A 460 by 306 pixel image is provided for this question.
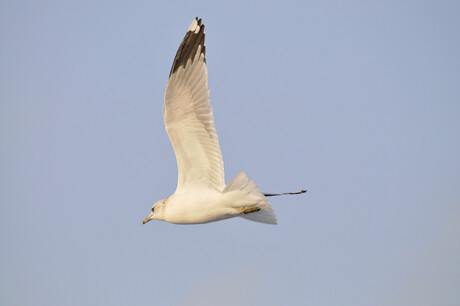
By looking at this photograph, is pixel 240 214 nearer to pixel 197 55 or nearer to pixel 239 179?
pixel 239 179

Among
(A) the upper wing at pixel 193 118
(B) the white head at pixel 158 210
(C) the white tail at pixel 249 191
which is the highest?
(A) the upper wing at pixel 193 118

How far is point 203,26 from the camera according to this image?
12203 mm

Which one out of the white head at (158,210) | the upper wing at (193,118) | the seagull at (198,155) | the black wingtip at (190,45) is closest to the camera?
the seagull at (198,155)

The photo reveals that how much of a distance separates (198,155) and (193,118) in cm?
56

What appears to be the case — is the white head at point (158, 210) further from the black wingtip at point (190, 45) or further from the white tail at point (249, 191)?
the black wingtip at point (190, 45)

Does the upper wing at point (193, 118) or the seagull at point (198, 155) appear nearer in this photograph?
Result: the seagull at point (198, 155)

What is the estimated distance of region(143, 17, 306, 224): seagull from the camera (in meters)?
11.5

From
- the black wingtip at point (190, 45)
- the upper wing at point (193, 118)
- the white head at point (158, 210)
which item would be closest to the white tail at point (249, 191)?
the upper wing at point (193, 118)

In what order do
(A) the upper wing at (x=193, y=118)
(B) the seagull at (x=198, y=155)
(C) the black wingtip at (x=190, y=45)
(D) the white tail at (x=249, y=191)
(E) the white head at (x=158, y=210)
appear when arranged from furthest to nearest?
(E) the white head at (x=158, y=210)
(C) the black wingtip at (x=190, y=45)
(A) the upper wing at (x=193, y=118)
(B) the seagull at (x=198, y=155)
(D) the white tail at (x=249, y=191)

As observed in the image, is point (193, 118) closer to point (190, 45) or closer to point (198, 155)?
point (198, 155)

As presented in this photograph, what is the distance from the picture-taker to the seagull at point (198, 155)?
1154 cm

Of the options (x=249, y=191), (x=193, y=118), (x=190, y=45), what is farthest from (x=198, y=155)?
(x=190, y=45)

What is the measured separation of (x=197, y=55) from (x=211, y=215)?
227 cm

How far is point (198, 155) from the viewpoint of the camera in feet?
39.2
